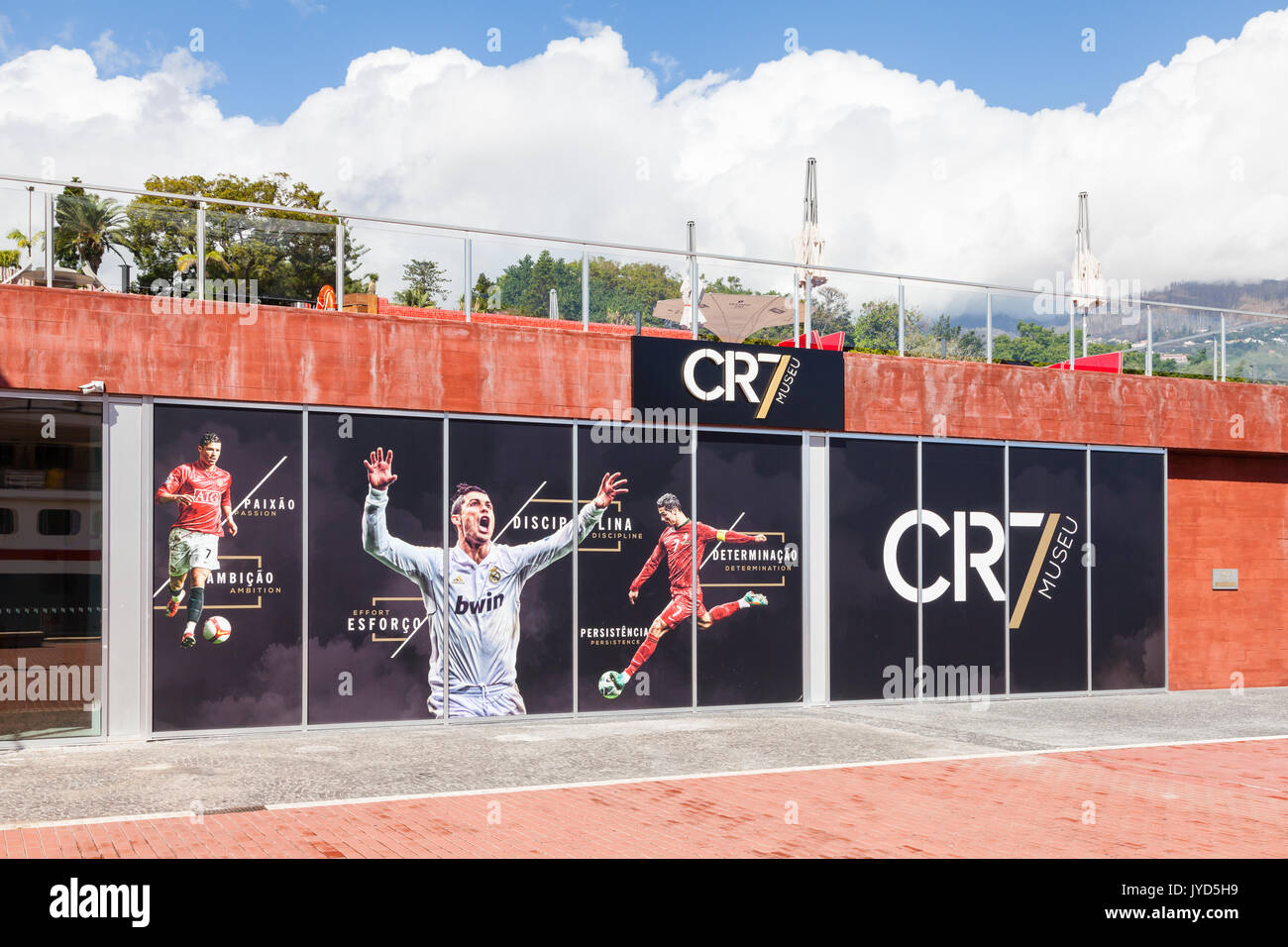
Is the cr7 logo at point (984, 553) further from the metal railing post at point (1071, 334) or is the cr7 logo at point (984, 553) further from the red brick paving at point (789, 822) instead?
the red brick paving at point (789, 822)

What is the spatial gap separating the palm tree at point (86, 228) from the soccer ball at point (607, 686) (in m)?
8.04

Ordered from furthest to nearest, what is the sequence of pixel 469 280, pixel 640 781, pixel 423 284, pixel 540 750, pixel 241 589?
1. pixel 469 280
2. pixel 423 284
3. pixel 241 589
4. pixel 540 750
5. pixel 640 781

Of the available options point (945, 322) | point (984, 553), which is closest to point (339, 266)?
point (945, 322)

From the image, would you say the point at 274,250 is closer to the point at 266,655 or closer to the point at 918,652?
the point at 266,655

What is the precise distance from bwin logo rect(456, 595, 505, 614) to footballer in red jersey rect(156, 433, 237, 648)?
294cm

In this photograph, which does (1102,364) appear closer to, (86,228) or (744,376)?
(744,376)

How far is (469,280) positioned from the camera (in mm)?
15977

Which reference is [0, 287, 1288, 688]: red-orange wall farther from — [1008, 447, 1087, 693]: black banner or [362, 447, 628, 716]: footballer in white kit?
[362, 447, 628, 716]: footballer in white kit

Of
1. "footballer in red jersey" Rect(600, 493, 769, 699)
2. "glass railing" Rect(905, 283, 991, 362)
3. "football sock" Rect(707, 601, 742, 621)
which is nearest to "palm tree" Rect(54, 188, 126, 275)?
"footballer in red jersey" Rect(600, 493, 769, 699)

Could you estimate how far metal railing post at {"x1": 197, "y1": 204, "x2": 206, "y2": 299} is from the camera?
14.3 meters

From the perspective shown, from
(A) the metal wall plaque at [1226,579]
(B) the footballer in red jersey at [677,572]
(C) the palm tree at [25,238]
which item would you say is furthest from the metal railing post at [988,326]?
(C) the palm tree at [25,238]

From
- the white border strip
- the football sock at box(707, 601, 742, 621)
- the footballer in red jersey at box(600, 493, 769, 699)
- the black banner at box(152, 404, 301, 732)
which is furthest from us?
the football sock at box(707, 601, 742, 621)

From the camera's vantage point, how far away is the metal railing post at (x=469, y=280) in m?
15.9

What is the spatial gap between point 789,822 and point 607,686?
22.0 feet
